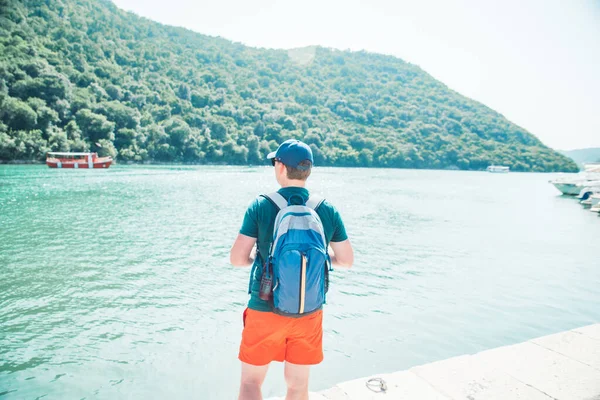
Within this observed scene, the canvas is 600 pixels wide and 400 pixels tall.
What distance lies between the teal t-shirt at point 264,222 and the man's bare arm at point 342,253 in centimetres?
14

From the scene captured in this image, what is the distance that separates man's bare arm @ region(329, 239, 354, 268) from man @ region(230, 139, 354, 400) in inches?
5.2

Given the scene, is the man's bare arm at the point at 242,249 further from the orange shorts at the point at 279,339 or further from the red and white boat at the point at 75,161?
the red and white boat at the point at 75,161

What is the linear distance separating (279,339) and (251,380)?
32cm

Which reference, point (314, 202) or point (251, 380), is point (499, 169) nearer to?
point (314, 202)

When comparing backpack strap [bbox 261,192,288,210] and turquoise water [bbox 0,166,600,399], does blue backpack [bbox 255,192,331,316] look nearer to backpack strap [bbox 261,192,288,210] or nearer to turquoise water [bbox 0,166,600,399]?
backpack strap [bbox 261,192,288,210]

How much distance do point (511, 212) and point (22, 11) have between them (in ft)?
431

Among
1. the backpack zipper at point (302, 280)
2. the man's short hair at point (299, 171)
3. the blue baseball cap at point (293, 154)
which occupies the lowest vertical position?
the backpack zipper at point (302, 280)

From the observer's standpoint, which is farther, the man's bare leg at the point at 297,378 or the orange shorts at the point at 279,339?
the man's bare leg at the point at 297,378

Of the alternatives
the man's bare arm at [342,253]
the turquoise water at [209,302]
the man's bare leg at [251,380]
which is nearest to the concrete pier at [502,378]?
the man's bare leg at [251,380]

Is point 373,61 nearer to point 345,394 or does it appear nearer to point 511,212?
point 511,212

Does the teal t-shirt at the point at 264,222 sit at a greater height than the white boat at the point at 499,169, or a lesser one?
greater

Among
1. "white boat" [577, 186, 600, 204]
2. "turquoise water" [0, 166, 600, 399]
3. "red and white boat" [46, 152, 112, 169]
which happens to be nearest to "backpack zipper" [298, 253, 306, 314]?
"turquoise water" [0, 166, 600, 399]

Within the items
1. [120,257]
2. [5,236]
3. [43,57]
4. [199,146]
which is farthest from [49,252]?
[43,57]

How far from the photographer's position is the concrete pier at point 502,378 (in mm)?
3377
